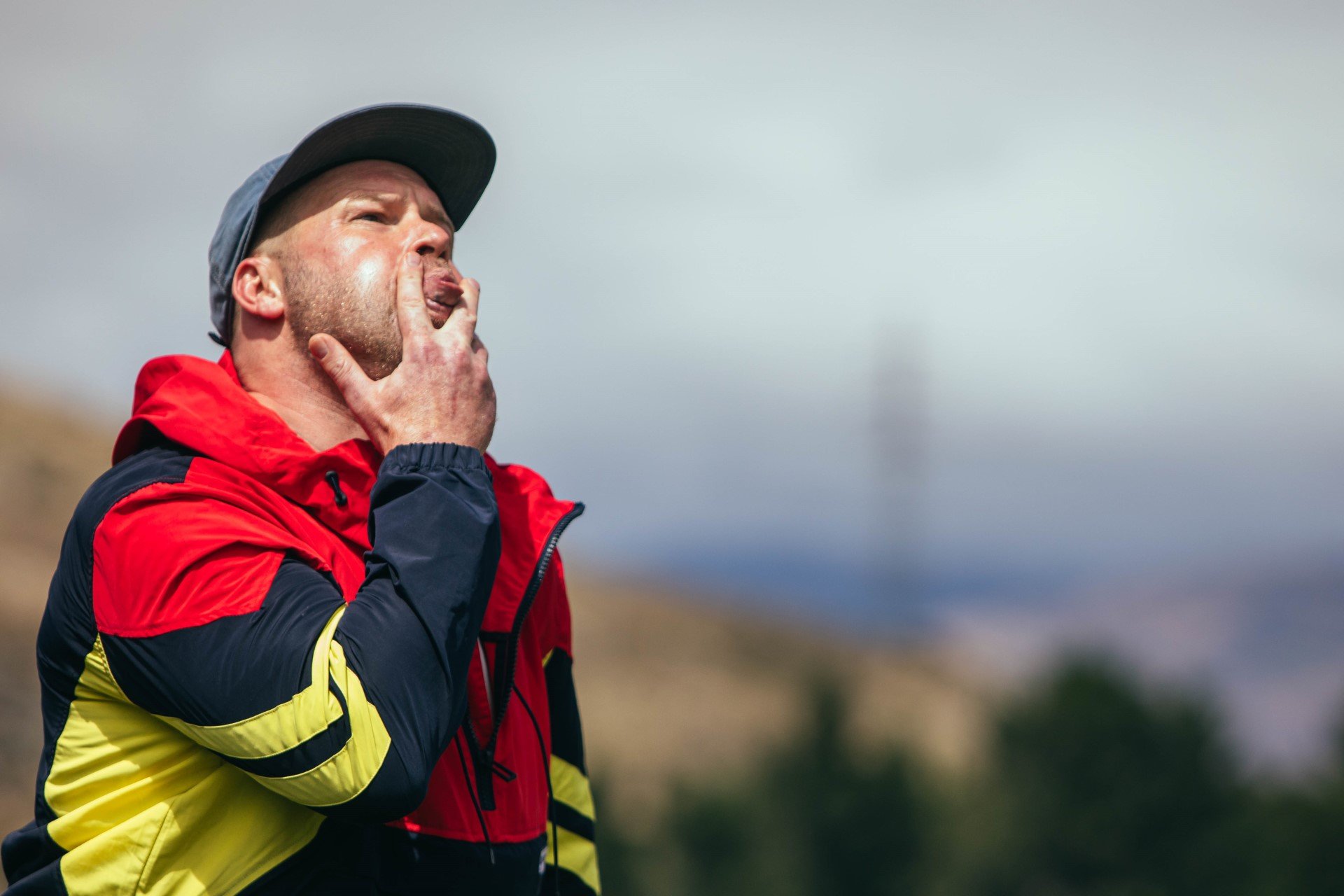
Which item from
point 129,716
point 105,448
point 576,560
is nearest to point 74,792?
point 129,716

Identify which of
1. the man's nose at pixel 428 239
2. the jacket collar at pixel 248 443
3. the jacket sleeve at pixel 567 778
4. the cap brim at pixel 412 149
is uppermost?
the cap brim at pixel 412 149

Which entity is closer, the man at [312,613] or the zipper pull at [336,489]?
the man at [312,613]

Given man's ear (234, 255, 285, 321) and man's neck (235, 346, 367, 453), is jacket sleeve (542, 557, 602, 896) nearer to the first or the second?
man's neck (235, 346, 367, 453)

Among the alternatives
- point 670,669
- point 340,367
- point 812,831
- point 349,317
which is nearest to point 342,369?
point 340,367

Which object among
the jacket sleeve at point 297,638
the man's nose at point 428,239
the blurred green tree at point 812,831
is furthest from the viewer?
the blurred green tree at point 812,831

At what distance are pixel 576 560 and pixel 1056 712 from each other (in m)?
44.7

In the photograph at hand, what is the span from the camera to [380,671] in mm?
2299

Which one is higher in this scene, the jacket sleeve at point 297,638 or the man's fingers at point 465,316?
the man's fingers at point 465,316

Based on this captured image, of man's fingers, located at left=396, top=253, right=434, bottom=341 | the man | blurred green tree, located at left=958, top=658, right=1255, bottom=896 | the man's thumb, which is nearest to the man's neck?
the man

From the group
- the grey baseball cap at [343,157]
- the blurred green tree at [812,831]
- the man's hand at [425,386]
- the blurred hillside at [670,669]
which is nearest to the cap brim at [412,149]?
the grey baseball cap at [343,157]

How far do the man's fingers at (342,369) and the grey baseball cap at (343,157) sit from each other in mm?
420

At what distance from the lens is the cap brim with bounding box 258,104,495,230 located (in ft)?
10.3

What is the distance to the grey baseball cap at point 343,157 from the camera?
3133 mm

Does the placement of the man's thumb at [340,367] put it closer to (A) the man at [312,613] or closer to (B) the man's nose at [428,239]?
(A) the man at [312,613]
